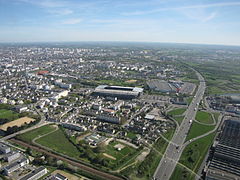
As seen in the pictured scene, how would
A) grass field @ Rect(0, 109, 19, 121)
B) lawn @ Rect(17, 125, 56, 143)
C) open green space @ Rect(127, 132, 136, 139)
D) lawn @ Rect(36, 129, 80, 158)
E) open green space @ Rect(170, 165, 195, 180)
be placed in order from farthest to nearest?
1. grass field @ Rect(0, 109, 19, 121)
2. open green space @ Rect(127, 132, 136, 139)
3. lawn @ Rect(17, 125, 56, 143)
4. lawn @ Rect(36, 129, 80, 158)
5. open green space @ Rect(170, 165, 195, 180)

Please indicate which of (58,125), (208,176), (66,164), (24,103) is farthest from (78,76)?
(208,176)

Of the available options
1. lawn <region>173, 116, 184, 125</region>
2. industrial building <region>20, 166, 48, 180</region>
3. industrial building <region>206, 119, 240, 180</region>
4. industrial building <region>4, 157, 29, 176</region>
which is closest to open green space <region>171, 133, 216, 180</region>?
industrial building <region>206, 119, 240, 180</region>

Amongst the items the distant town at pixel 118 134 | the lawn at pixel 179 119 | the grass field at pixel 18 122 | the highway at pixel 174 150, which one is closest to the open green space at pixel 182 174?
the distant town at pixel 118 134

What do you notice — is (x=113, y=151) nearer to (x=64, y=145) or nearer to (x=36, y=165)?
(x=64, y=145)

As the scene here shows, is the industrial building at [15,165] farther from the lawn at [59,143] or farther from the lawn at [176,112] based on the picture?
the lawn at [176,112]

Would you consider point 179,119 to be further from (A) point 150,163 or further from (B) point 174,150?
(A) point 150,163

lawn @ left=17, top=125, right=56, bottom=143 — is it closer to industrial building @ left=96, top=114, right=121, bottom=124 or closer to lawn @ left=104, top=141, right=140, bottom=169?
industrial building @ left=96, top=114, right=121, bottom=124

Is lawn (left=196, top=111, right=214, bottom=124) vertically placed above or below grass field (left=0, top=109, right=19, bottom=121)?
below

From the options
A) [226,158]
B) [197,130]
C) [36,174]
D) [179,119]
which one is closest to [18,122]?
[36,174]
